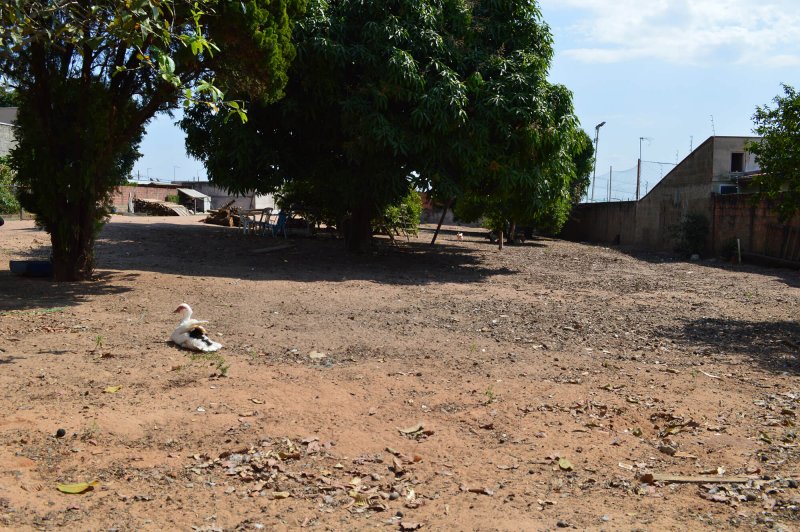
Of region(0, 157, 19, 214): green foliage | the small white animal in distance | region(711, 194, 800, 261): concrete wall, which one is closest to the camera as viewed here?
the small white animal in distance

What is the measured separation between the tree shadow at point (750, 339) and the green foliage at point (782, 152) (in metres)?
1.47

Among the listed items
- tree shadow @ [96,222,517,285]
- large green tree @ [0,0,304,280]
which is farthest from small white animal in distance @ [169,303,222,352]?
tree shadow @ [96,222,517,285]

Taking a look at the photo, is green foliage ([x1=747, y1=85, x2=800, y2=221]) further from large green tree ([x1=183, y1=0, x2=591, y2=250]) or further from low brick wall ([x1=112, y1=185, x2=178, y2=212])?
low brick wall ([x1=112, y1=185, x2=178, y2=212])

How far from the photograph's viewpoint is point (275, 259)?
51.8ft

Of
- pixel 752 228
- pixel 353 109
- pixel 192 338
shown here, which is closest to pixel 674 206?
pixel 752 228

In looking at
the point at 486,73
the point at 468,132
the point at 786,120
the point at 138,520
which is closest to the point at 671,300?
the point at 786,120

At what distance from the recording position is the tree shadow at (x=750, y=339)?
7.36 m

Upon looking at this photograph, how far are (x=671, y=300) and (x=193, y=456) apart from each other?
933 cm

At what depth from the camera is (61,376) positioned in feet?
18.9

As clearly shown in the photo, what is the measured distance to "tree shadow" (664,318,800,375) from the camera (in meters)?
7.36

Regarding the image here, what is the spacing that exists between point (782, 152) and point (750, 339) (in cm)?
235

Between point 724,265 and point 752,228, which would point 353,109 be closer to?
point 724,265

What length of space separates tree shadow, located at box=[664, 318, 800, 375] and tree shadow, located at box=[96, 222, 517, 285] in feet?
18.1

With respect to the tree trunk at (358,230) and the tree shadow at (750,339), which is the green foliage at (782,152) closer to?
the tree shadow at (750,339)
